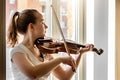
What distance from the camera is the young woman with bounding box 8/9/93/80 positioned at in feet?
4.62

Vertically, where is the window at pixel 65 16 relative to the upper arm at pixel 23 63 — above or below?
above

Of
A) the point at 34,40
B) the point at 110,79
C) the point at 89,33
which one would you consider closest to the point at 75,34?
the point at 89,33

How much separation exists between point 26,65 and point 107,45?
93cm

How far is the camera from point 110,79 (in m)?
2.10

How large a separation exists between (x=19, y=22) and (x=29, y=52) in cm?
20

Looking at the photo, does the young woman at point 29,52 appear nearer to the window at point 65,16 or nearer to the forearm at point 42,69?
the forearm at point 42,69

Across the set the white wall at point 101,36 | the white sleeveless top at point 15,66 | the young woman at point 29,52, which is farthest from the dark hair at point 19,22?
the white wall at point 101,36

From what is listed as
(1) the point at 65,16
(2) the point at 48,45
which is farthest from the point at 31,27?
(1) the point at 65,16

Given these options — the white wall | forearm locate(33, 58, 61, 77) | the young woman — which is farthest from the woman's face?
the white wall

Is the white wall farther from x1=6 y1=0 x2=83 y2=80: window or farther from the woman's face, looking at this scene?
the woman's face

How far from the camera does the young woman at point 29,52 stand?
55.4 inches

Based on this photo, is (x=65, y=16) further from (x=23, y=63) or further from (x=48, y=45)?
(x=23, y=63)

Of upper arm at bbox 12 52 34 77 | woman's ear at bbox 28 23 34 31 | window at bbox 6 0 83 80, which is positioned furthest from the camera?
window at bbox 6 0 83 80

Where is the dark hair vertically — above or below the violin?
above
